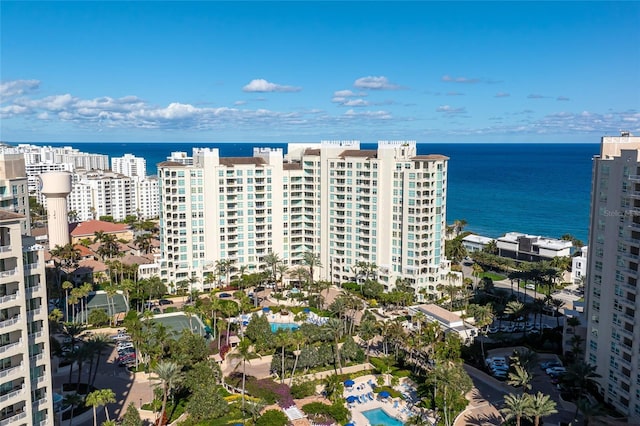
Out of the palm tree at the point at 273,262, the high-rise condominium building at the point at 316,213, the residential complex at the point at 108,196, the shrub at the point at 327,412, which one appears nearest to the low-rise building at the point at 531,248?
the high-rise condominium building at the point at 316,213

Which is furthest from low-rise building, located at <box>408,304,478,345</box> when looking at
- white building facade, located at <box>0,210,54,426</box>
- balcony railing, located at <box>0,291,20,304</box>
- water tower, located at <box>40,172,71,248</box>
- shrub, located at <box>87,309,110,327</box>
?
water tower, located at <box>40,172,71,248</box>

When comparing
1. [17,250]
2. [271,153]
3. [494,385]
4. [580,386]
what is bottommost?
[494,385]

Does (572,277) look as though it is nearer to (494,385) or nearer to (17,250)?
(494,385)

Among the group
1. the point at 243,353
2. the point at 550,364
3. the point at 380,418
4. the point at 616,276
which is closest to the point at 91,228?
the point at 243,353

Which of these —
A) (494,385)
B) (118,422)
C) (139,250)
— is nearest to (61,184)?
(139,250)

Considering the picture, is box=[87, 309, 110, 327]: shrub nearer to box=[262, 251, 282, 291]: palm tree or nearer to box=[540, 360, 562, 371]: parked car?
box=[262, 251, 282, 291]: palm tree

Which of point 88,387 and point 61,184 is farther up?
point 61,184
